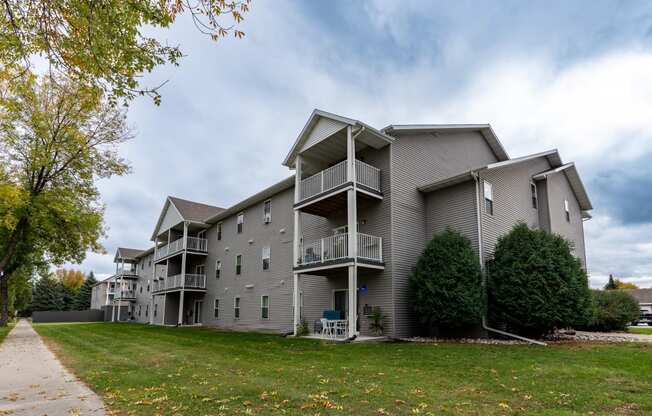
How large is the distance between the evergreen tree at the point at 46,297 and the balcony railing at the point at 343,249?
74509mm

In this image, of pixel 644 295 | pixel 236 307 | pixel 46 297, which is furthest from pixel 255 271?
pixel 46 297

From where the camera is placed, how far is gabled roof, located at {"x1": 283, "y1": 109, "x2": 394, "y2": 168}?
1548cm

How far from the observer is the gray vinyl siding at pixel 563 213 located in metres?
19.7

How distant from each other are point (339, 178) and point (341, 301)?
5218mm

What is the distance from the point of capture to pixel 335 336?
15172 millimetres

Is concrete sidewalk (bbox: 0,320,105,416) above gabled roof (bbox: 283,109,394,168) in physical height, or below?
below

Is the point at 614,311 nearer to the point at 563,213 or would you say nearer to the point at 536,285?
the point at 563,213

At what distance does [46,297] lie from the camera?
73.8 meters

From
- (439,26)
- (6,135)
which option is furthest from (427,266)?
(6,135)

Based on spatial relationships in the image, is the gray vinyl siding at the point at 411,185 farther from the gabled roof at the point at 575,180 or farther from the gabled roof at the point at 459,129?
the gabled roof at the point at 575,180

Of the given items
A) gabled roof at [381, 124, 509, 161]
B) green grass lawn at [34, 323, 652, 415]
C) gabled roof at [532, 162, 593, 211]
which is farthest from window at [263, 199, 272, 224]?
gabled roof at [532, 162, 593, 211]

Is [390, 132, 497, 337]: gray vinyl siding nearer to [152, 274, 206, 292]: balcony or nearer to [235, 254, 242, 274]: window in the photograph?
[235, 254, 242, 274]: window

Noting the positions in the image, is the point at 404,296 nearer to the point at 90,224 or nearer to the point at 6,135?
the point at 90,224

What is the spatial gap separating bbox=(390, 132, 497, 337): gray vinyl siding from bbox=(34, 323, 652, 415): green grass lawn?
3871mm
